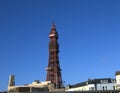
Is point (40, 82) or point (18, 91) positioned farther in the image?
point (40, 82)

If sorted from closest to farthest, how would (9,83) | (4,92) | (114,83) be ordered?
(114,83) → (4,92) → (9,83)

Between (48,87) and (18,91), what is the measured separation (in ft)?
91.1

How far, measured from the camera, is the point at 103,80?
15738 cm

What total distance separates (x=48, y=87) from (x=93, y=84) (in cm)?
3264

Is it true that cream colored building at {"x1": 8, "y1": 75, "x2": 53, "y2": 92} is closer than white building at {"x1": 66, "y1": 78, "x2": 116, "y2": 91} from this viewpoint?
No

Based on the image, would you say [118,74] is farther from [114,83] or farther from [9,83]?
[9,83]

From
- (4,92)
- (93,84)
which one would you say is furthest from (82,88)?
(4,92)

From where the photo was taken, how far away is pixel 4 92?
174000 millimetres

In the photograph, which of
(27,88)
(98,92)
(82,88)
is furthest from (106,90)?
(27,88)

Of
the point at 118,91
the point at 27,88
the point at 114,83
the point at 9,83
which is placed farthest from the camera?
the point at 9,83

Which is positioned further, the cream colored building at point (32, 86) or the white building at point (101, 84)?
the cream colored building at point (32, 86)

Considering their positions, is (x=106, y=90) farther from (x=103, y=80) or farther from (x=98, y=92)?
(x=103, y=80)

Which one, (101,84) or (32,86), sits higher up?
(32,86)

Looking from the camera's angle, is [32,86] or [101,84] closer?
[101,84]
